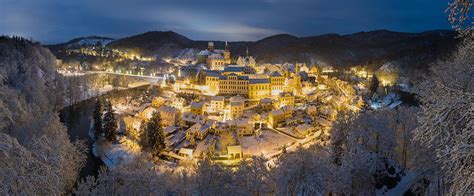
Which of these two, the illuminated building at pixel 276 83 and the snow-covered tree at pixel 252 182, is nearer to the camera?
the snow-covered tree at pixel 252 182

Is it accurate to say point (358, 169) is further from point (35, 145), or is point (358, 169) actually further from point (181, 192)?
point (35, 145)

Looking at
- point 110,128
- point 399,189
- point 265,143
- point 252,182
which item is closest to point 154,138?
point 110,128

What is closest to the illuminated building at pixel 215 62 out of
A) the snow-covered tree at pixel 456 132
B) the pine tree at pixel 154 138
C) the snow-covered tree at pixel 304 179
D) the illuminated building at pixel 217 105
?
the illuminated building at pixel 217 105

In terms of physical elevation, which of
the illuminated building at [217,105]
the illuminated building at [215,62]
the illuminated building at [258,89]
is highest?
the illuminated building at [215,62]

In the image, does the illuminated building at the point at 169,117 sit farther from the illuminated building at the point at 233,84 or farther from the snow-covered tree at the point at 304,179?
the snow-covered tree at the point at 304,179

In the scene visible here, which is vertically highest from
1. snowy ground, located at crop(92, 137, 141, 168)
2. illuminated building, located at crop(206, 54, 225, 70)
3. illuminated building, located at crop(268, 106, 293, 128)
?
illuminated building, located at crop(206, 54, 225, 70)

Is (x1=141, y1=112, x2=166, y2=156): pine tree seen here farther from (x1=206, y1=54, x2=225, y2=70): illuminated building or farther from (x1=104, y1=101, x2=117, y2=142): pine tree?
(x1=206, y1=54, x2=225, y2=70): illuminated building

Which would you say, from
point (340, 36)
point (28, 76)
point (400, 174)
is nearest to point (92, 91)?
point (28, 76)

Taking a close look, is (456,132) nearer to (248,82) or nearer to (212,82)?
(248,82)

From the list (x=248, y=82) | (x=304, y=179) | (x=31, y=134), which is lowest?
(x=304, y=179)

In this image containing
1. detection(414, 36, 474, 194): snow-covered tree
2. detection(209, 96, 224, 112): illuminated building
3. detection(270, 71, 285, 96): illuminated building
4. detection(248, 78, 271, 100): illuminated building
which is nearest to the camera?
detection(414, 36, 474, 194): snow-covered tree

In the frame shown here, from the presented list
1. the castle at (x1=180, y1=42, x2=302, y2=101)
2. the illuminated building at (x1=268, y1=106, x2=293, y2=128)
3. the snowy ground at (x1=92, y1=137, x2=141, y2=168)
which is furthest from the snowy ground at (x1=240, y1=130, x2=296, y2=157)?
the castle at (x1=180, y1=42, x2=302, y2=101)
